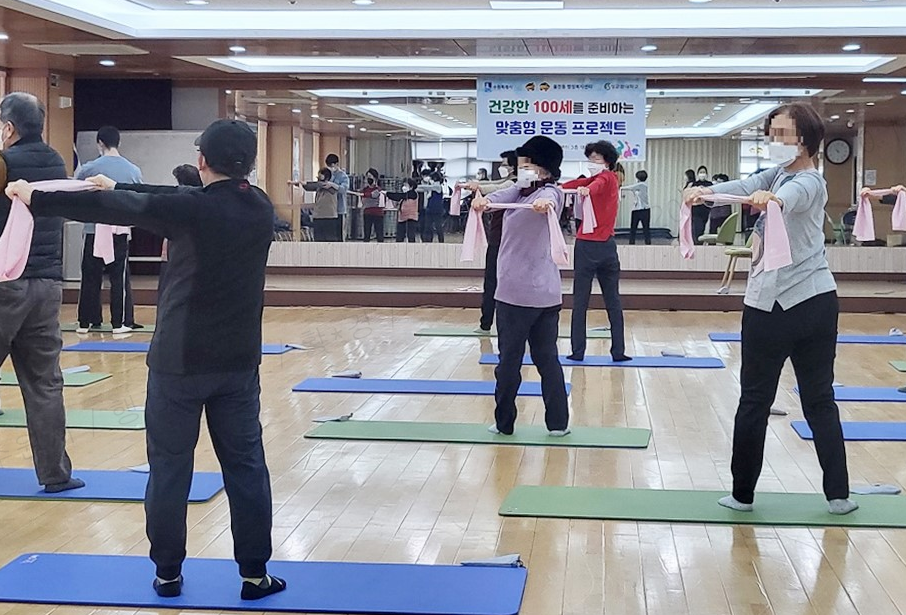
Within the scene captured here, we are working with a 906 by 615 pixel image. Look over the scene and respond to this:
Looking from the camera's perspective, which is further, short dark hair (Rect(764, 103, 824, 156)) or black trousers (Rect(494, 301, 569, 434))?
black trousers (Rect(494, 301, 569, 434))

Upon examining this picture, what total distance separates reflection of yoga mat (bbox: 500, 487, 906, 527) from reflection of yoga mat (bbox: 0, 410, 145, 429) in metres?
2.21

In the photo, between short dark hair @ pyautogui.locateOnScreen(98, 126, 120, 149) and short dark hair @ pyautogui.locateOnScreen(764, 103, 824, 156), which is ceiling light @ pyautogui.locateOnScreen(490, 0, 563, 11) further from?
short dark hair @ pyautogui.locateOnScreen(764, 103, 824, 156)

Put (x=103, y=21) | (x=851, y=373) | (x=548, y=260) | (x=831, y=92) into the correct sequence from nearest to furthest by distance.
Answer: (x=548, y=260)
(x=851, y=373)
(x=103, y=21)
(x=831, y=92)

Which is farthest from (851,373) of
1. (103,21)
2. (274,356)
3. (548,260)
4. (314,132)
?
(314,132)

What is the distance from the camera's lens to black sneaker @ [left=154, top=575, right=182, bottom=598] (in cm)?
321

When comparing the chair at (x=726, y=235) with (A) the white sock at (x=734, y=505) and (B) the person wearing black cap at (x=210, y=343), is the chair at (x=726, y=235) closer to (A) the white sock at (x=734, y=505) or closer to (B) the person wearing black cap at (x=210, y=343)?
(A) the white sock at (x=734, y=505)

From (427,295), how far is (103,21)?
4195 mm

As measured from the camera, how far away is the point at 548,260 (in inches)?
207

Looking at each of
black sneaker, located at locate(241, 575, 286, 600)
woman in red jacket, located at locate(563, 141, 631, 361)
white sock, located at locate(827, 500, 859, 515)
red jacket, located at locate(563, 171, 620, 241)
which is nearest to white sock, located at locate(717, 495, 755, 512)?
white sock, located at locate(827, 500, 859, 515)

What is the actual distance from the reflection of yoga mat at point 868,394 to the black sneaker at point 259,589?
4005 mm

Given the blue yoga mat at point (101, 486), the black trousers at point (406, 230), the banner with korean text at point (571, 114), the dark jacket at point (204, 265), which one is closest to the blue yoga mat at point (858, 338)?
the banner with korean text at point (571, 114)

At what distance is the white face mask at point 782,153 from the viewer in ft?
12.8

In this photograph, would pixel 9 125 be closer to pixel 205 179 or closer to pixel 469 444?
pixel 205 179

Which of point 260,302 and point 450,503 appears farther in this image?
point 450,503
